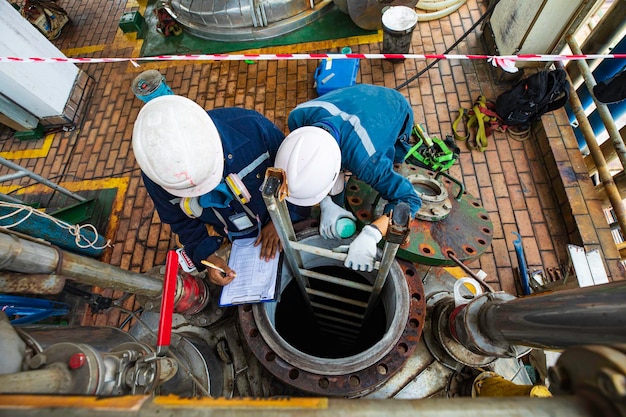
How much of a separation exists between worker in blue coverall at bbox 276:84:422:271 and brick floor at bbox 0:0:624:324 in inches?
63.5

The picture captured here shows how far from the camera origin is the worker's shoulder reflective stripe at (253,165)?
225 centimetres

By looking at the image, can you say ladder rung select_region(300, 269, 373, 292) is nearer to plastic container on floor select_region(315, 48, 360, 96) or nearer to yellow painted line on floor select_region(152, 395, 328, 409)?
yellow painted line on floor select_region(152, 395, 328, 409)

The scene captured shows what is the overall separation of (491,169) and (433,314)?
248 cm

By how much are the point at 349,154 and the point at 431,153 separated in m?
1.63

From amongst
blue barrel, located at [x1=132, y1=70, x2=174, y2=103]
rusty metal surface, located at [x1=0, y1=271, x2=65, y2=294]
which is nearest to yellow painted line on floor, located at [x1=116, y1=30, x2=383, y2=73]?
blue barrel, located at [x1=132, y1=70, x2=174, y2=103]

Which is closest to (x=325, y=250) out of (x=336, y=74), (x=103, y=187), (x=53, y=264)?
(x=53, y=264)

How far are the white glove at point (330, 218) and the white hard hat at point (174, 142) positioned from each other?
0.81 m

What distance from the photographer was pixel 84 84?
521 cm

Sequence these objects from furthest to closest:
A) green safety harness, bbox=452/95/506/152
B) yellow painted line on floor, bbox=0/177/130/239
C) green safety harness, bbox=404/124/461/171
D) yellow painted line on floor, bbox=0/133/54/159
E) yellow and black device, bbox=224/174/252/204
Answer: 1. yellow painted line on floor, bbox=0/133/54/159
2. yellow painted line on floor, bbox=0/177/130/239
3. green safety harness, bbox=452/95/506/152
4. green safety harness, bbox=404/124/461/171
5. yellow and black device, bbox=224/174/252/204

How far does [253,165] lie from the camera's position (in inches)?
90.1

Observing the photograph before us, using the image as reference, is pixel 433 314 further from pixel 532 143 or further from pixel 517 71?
pixel 517 71

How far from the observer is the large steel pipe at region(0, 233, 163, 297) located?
0.92 meters

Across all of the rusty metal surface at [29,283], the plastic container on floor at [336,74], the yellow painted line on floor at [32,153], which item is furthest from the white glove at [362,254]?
the yellow painted line on floor at [32,153]

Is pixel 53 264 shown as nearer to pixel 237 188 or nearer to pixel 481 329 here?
pixel 237 188
